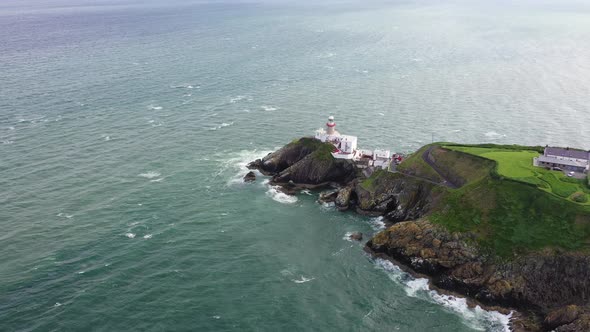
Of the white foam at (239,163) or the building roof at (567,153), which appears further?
the white foam at (239,163)

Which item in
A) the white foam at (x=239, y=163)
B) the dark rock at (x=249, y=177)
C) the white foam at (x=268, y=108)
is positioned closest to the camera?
the dark rock at (x=249, y=177)

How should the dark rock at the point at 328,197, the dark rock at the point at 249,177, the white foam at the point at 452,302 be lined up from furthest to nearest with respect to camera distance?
1. the dark rock at the point at 249,177
2. the dark rock at the point at 328,197
3. the white foam at the point at 452,302

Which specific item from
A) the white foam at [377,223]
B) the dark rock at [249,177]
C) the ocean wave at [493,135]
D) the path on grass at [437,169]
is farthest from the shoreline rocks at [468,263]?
the ocean wave at [493,135]

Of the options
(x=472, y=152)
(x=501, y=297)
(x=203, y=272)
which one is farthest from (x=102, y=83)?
(x=501, y=297)

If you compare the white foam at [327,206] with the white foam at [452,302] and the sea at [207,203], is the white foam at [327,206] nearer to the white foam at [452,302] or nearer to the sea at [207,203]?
the sea at [207,203]

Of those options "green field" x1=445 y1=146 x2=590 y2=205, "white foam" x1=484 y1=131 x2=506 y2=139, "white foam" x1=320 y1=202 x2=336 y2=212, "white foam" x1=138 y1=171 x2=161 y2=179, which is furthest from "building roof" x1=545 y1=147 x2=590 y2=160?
"white foam" x1=138 y1=171 x2=161 y2=179

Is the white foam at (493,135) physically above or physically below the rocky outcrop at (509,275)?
above

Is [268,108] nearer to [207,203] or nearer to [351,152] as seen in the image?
[351,152]

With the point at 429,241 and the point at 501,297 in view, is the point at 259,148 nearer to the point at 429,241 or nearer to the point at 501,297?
the point at 429,241
